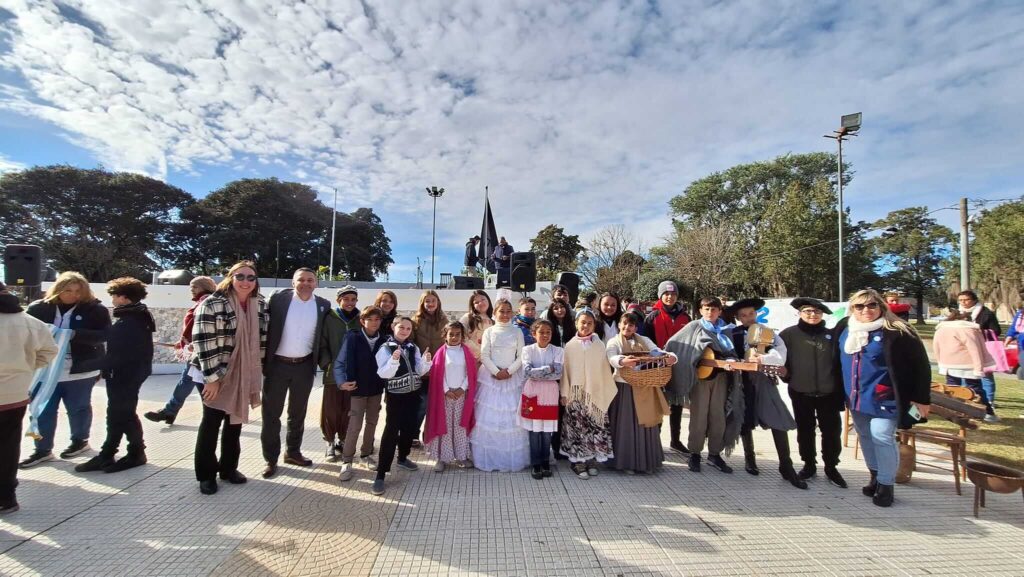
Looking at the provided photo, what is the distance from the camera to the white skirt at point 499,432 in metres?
3.66

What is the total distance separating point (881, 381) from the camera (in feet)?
10.2

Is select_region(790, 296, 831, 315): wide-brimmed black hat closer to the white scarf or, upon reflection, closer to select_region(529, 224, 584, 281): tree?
the white scarf

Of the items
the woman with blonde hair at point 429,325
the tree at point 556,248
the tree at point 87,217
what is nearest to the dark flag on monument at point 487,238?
the woman with blonde hair at point 429,325

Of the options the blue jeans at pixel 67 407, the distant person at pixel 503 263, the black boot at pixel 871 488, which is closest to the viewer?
the black boot at pixel 871 488

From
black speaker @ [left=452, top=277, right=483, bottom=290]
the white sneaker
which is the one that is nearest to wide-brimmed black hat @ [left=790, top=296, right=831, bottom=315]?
the white sneaker

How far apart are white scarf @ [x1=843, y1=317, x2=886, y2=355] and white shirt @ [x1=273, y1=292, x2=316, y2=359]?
4563 millimetres

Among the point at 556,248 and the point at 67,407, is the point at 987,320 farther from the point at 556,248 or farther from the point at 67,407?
the point at 556,248

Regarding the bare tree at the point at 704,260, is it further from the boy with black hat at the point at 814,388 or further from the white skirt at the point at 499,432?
the white skirt at the point at 499,432

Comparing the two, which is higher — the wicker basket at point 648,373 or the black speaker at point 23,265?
the black speaker at point 23,265

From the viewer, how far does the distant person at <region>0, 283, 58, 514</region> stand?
8.71 ft

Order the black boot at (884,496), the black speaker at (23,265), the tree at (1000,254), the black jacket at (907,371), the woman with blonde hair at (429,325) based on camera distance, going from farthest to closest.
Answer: the tree at (1000,254), the black speaker at (23,265), the woman with blonde hair at (429,325), the black boot at (884,496), the black jacket at (907,371)

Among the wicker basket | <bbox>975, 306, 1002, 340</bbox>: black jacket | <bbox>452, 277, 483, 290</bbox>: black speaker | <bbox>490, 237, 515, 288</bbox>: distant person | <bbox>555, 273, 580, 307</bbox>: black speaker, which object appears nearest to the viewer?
the wicker basket

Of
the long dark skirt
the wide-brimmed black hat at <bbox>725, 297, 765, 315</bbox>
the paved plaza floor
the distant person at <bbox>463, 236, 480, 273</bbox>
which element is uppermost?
the distant person at <bbox>463, 236, 480, 273</bbox>

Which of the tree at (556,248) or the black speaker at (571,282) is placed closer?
the black speaker at (571,282)
